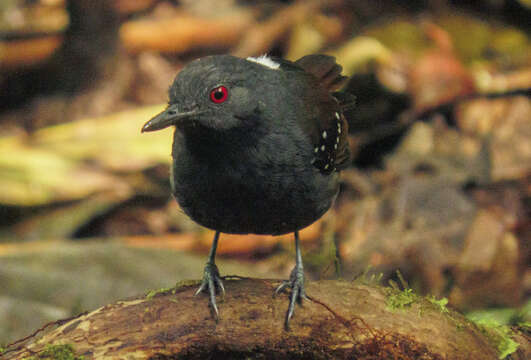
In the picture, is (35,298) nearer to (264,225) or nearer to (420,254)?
(264,225)

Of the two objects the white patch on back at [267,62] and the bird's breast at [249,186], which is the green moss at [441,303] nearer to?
the bird's breast at [249,186]

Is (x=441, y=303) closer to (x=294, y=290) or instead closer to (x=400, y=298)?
(x=400, y=298)

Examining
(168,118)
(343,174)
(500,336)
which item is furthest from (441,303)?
(343,174)

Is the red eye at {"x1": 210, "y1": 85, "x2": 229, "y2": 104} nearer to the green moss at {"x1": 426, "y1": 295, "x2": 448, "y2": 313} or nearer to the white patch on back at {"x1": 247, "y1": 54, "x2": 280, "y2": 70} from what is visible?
the white patch on back at {"x1": 247, "y1": 54, "x2": 280, "y2": 70}

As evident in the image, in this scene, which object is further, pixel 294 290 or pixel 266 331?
pixel 294 290

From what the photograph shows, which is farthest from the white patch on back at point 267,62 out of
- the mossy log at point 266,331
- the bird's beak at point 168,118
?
the mossy log at point 266,331

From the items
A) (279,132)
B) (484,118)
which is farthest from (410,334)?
(484,118)

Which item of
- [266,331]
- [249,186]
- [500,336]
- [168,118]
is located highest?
[168,118]
